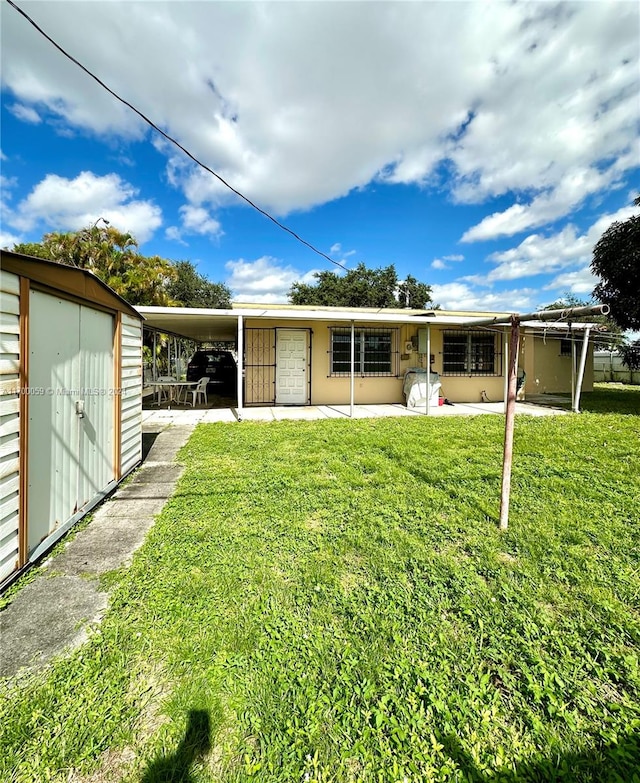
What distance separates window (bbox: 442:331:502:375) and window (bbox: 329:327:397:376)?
187 centimetres

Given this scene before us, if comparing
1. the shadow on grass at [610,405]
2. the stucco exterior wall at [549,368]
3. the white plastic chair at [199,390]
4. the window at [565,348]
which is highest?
the window at [565,348]

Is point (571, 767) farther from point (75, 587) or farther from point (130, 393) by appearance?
point (130, 393)

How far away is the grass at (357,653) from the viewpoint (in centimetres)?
136

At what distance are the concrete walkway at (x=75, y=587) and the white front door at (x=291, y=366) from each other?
631 cm

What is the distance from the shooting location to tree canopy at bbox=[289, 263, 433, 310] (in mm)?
36094

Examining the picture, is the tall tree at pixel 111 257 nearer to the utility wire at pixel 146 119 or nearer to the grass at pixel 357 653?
the utility wire at pixel 146 119

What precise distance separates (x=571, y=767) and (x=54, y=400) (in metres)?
3.68

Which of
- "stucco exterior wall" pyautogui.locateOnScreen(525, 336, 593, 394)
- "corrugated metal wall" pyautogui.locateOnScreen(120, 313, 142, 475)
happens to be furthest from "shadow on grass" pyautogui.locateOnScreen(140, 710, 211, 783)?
"stucco exterior wall" pyautogui.locateOnScreen(525, 336, 593, 394)

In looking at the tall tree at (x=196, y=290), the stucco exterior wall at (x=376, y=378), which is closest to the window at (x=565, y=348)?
the stucco exterior wall at (x=376, y=378)

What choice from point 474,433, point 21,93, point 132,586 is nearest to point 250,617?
point 132,586

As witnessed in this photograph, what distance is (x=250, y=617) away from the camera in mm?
2078

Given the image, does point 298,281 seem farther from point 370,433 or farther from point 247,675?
point 247,675

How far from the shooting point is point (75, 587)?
93.4 inches

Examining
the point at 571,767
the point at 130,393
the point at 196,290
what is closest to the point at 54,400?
the point at 130,393
